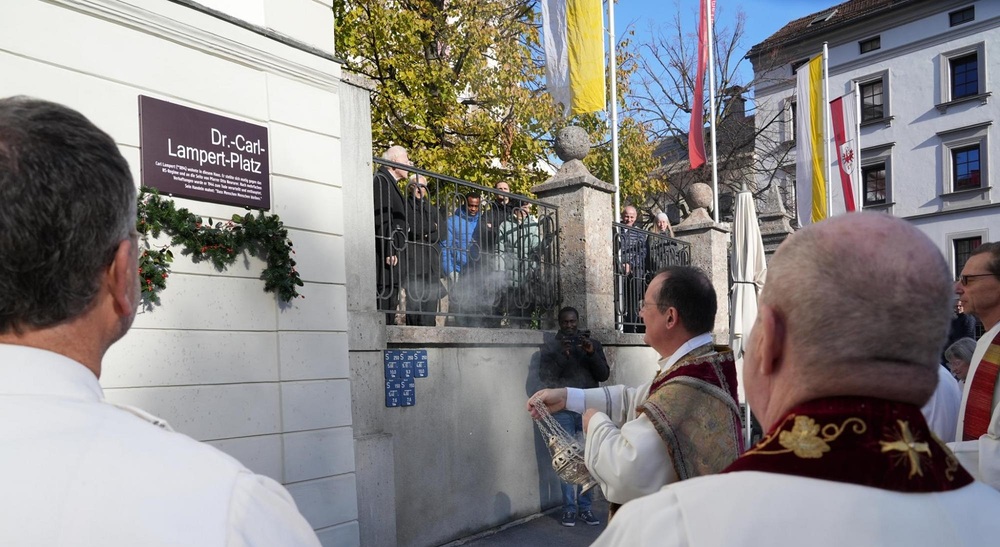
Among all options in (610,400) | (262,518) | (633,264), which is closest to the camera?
(262,518)

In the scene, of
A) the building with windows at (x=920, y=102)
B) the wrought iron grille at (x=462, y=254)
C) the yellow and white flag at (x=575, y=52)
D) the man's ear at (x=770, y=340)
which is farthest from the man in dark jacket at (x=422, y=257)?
the building with windows at (x=920, y=102)

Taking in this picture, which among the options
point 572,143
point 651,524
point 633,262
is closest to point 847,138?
point 633,262

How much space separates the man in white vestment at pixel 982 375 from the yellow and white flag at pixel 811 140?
35.8 feet

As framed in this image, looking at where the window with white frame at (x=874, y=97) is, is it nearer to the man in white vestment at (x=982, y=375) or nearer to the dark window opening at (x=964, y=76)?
the dark window opening at (x=964, y=76)

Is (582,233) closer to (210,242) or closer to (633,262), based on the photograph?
(633,262)

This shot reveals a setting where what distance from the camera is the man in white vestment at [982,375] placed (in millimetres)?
3102

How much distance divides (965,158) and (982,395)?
2931cm

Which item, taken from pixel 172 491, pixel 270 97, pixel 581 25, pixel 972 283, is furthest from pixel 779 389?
pixel 581 25

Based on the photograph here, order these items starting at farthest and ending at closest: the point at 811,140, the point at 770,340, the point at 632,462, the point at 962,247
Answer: the point at 962,247 < the point at 811,140 < the point at 632,462 < the point at 770,340

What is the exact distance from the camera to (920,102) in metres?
29.8

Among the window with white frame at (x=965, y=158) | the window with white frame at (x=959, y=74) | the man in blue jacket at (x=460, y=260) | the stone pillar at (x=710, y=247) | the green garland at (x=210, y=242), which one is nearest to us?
the green garland at (x=210, y=242)

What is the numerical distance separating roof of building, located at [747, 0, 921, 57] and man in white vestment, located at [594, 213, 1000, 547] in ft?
105

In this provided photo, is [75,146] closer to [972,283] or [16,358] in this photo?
[16,358]

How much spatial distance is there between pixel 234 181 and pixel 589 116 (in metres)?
11.6
